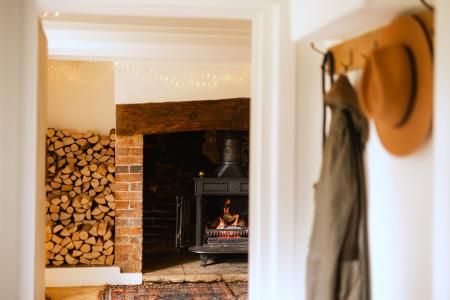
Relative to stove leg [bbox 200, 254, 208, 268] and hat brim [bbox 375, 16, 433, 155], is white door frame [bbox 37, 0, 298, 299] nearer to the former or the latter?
hat brim [bbox 375, 16, 433, 155]

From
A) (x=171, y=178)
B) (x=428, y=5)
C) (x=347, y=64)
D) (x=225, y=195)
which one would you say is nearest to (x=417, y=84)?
(x=428, y=5)

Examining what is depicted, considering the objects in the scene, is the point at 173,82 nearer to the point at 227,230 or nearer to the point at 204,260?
the point at 227,230

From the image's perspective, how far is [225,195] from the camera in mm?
6078

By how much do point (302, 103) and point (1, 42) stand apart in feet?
4.12

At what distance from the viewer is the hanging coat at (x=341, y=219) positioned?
6.94ft

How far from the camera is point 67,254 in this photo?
18.7ft

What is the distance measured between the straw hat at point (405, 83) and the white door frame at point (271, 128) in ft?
2.51

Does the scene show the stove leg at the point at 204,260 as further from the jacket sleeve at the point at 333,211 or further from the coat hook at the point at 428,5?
the coat hook at the point at 428,5

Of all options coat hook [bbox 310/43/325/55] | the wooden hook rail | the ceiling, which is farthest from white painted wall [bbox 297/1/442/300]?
the ceiling

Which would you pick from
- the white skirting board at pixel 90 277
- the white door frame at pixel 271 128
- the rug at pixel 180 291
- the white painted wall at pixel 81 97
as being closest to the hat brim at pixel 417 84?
the white door frame at pixel 271 128

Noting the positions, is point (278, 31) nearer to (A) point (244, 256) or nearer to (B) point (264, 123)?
(B) point (264, 123)

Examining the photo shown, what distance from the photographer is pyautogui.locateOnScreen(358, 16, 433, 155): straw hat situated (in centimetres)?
185

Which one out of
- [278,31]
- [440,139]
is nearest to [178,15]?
[278,31]

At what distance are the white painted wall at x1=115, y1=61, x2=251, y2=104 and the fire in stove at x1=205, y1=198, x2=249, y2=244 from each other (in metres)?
1.19
